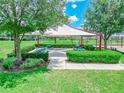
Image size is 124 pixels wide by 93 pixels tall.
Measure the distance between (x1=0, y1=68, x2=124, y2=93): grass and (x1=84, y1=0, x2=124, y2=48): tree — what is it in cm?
1450

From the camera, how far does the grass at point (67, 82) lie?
354 inches

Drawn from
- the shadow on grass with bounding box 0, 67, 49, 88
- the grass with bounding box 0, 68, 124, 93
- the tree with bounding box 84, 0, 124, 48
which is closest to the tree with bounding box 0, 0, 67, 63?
the grass with bounding box 0, 68, 124, 93

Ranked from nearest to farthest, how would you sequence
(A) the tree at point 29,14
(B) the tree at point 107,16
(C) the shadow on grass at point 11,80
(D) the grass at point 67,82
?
(D) the grass at point 67,82, (C) the shadow on grass at point 11,80, (A) the tree at point 29,14, (B) the tree at point 107,16

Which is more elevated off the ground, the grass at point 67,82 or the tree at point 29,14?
the tree at point 29,14

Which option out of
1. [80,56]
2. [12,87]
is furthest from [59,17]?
[12,87]

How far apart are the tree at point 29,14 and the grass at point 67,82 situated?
330 centimetres

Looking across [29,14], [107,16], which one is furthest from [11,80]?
[107,16]

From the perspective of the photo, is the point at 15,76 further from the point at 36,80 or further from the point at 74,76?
the point at 74,76

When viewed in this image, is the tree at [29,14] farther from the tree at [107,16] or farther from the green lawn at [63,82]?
the tree at [107,16]

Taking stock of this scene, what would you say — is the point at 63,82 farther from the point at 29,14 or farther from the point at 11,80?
the point at 29,14

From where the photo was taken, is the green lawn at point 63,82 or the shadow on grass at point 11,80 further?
the shadow on grass at point 11,80

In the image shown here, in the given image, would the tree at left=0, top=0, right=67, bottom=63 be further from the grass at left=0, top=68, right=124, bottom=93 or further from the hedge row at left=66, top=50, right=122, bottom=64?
the hedge row at left=66, top=50, right=122, bottom=64

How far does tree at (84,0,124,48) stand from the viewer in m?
25.6

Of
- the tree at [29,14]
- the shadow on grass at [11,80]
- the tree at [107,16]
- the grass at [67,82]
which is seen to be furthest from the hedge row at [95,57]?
the tree at [107,16]
